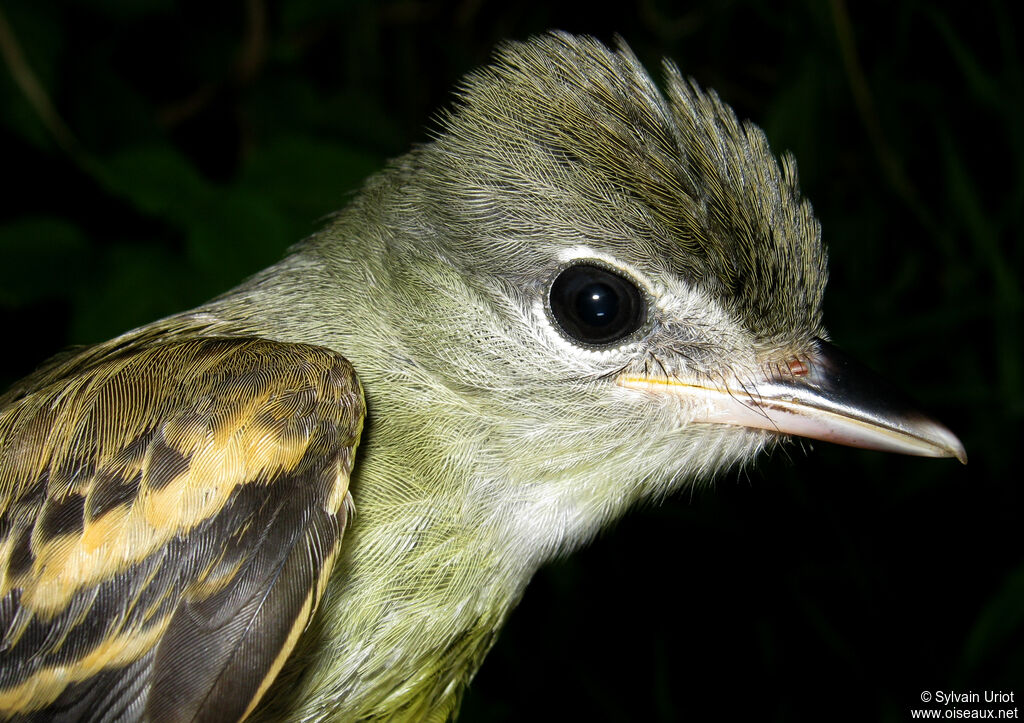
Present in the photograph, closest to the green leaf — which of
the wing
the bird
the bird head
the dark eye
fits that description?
the bird

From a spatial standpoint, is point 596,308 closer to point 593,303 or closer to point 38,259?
point 593,303

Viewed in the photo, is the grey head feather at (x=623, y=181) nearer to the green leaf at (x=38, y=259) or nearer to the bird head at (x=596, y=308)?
the bird head at (x=596, y=308)

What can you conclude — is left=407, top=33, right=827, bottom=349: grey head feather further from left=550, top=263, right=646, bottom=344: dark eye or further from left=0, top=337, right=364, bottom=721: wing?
left=0, top=337, right=364, bottom=721: wing

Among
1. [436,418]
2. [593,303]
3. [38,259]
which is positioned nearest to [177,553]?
[436,418]

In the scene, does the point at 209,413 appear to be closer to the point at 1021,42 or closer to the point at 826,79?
the point at 826,79

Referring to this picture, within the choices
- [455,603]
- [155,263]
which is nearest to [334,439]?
[455,603]

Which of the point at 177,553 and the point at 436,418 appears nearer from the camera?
the point at 177,553

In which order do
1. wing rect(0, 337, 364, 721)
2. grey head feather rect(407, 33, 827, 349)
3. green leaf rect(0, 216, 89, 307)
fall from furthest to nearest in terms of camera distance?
green leaf rect(0, 216, 89, 307), grey head feather rect(407, 33, 827, 349), wing rect(0, 337, 364, 721)

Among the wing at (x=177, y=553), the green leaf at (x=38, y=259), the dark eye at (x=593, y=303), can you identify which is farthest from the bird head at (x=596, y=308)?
the green leaf at (x=38, y=259)
